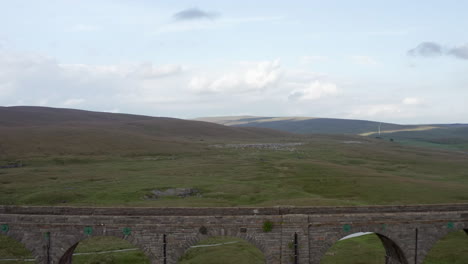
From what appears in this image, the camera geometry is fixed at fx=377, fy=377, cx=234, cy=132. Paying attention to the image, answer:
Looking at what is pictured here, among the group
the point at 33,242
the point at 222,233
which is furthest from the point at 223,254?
the point at 33,242

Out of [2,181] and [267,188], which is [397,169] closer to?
[267,188]

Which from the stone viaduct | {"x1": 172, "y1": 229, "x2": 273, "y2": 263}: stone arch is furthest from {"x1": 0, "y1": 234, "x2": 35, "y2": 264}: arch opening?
{"x1": 172, "y1": 229, "x2": 273, "y2": 263}: stone arch

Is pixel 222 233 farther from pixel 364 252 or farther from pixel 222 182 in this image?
pixel 222 182

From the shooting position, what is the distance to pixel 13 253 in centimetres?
3092

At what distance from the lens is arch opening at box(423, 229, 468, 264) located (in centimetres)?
2988

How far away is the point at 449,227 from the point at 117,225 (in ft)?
69.6

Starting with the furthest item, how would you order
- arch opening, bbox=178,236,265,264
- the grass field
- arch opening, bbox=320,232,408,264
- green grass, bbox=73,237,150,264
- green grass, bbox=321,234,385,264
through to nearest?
the grass field
green grass, bbox=321,234,385,264
arch opening, bbox=178,236,265,264
green grass, bbox=73,237,150,264
arch opening, bbox=320,232,408,264

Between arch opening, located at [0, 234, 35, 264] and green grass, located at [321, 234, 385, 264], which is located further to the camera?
green grass, located at [321, 234, 385, 264]

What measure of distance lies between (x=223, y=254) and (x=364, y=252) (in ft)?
39.2

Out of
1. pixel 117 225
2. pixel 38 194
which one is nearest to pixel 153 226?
pixel 117 225

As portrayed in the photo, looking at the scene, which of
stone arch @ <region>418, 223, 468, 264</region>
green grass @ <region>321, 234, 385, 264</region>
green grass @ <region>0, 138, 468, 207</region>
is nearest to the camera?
stone arch @ <region>418, 223, 468, 264</region>

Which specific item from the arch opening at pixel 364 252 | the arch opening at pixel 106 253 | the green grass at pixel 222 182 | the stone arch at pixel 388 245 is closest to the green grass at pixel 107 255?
the arch opening at pixel 106 253

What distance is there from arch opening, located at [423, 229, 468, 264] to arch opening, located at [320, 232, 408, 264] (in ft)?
12.2

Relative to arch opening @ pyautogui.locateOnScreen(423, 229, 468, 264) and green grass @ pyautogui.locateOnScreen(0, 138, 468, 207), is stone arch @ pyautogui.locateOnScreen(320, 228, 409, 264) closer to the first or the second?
arch opening @ pyautogui.locateOnScreen(423, 229, 468, 264)
